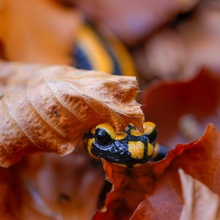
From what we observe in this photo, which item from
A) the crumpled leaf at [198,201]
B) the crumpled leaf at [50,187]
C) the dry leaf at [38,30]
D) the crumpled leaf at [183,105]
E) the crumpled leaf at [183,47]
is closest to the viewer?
the crumpled leaf at [198,201]

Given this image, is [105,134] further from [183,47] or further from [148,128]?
[183,47]

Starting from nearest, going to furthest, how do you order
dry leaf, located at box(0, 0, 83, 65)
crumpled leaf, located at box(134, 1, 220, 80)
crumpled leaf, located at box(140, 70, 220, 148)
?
1. crumpled leaf, located at box(140, 70, 220, 148)
2. dry leaf, located at box(0, 0, 83, 65)
3. crumpled leaf, located at box(134, 1, 220, 80)

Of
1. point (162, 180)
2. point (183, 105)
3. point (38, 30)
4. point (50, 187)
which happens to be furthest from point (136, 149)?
point (38, 30)

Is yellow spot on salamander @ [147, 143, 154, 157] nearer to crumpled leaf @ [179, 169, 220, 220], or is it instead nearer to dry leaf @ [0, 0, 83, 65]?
crumpled leaf @ [179, 169, 220, 220]

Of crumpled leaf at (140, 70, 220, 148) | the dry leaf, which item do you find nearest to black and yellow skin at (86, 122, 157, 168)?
crumpled leaf at (140, 70, 220, 148)

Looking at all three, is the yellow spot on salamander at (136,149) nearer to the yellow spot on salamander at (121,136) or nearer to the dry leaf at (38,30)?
the yellow spot on salamander at (121,136)

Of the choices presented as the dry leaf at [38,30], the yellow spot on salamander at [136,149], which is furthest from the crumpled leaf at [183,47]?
the yellow spot on salamander at [136,149]
